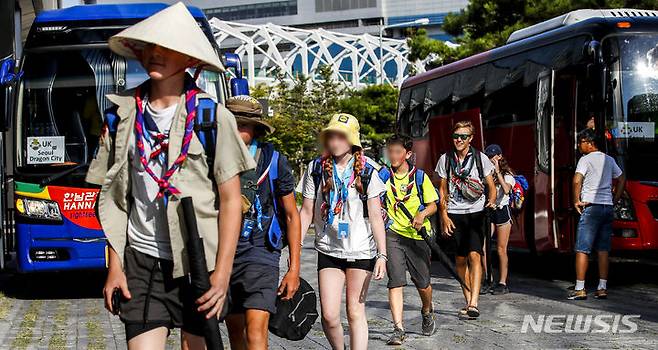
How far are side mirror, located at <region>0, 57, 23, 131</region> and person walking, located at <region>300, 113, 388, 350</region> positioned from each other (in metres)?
5.82

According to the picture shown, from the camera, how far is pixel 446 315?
10492 millimetres

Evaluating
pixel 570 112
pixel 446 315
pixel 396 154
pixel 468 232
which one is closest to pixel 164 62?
pixel 396 154

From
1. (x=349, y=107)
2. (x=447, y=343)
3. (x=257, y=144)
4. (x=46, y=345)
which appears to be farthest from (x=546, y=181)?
(x=349, y=107)

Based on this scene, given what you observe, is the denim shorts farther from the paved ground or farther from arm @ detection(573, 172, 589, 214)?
the paved ground

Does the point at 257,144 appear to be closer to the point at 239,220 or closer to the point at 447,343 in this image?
the point at 239,220

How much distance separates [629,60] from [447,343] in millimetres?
5749

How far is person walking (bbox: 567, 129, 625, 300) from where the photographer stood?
38.7 ft

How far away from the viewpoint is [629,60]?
1302 cm

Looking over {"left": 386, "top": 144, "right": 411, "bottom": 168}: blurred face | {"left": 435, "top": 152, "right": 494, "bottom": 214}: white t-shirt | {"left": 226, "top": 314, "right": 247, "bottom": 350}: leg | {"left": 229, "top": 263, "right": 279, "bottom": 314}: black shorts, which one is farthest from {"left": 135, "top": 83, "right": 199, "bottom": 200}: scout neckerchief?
{"left": 435, "top": 152, "right": 494, "bottom": 214}: white t-shirt

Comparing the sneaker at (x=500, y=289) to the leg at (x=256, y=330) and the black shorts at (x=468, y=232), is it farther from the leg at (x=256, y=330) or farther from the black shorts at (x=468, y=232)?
the leg at (x=256, y=330)

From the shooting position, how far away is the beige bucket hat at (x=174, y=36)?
4164 millimetres

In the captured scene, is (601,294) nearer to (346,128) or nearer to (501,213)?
(501,213)

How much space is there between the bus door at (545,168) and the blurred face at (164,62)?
1005 cm

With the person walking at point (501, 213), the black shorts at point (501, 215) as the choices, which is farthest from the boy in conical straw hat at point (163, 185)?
the black shorts at point (501, 215)
